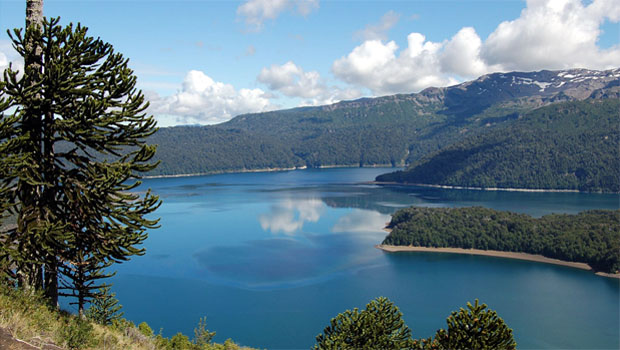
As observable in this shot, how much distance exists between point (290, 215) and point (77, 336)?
132 m

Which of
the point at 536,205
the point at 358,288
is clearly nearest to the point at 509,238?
the point at 358,288

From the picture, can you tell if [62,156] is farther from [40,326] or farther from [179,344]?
[179,344]

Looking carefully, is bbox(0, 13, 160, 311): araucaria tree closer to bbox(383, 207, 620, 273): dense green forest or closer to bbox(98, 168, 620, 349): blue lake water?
bbox(98, 168, 620, 349): blue lake water

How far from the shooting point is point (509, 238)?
325 feet

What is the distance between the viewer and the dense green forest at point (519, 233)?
87.8m

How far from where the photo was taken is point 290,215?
14212 centimetres

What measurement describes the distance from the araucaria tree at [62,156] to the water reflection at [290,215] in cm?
10338

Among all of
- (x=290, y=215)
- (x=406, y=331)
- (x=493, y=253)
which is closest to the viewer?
(x=406, y=331)

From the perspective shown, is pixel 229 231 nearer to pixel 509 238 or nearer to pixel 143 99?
pixel 509 238

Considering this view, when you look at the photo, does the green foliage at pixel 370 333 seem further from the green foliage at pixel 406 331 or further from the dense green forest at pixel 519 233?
the dense green forest at pixel 519 233

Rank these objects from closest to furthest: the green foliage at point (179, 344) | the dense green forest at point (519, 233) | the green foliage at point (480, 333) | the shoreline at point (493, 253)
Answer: the green foliage at point (480, 333), the green foliage at point (179, 344), the shoreline at point (493, 253), the dense green forest at point (519, 233)

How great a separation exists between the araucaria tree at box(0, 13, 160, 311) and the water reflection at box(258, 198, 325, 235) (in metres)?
103

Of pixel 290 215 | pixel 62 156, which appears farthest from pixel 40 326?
pixel 290 215

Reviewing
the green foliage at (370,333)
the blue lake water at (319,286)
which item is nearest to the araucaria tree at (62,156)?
the green foliage at (370,333)
